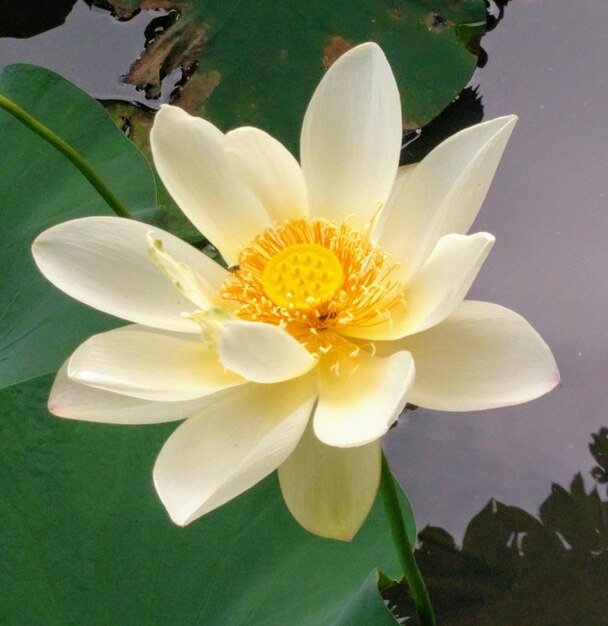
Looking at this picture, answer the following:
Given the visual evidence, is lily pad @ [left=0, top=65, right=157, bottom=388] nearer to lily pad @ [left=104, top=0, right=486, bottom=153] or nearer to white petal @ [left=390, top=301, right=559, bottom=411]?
lily pad @ [left=104, top=0, right=486, bottom=153]

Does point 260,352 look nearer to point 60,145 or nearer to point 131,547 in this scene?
point 131,547

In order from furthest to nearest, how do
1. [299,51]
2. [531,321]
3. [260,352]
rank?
1. [299,51]
2. [531,321]
3. [260,352]


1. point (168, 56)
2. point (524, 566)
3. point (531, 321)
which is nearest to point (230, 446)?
point (524, 566)

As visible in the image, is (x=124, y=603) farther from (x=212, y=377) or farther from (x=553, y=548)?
(x=553, y=548)

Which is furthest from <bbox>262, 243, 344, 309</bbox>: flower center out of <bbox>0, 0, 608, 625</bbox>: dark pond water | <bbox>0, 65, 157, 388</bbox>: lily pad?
<bbox>0, 0, 608, 625</bbox>: dark pond water

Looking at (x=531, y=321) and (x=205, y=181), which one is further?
(x=531, y=321)

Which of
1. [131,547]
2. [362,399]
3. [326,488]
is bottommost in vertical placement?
[131,547]

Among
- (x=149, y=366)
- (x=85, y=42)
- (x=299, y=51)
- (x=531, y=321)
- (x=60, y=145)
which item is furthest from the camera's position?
(x=85, y=42)

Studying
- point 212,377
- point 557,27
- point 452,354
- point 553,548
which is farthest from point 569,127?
point 212,377
